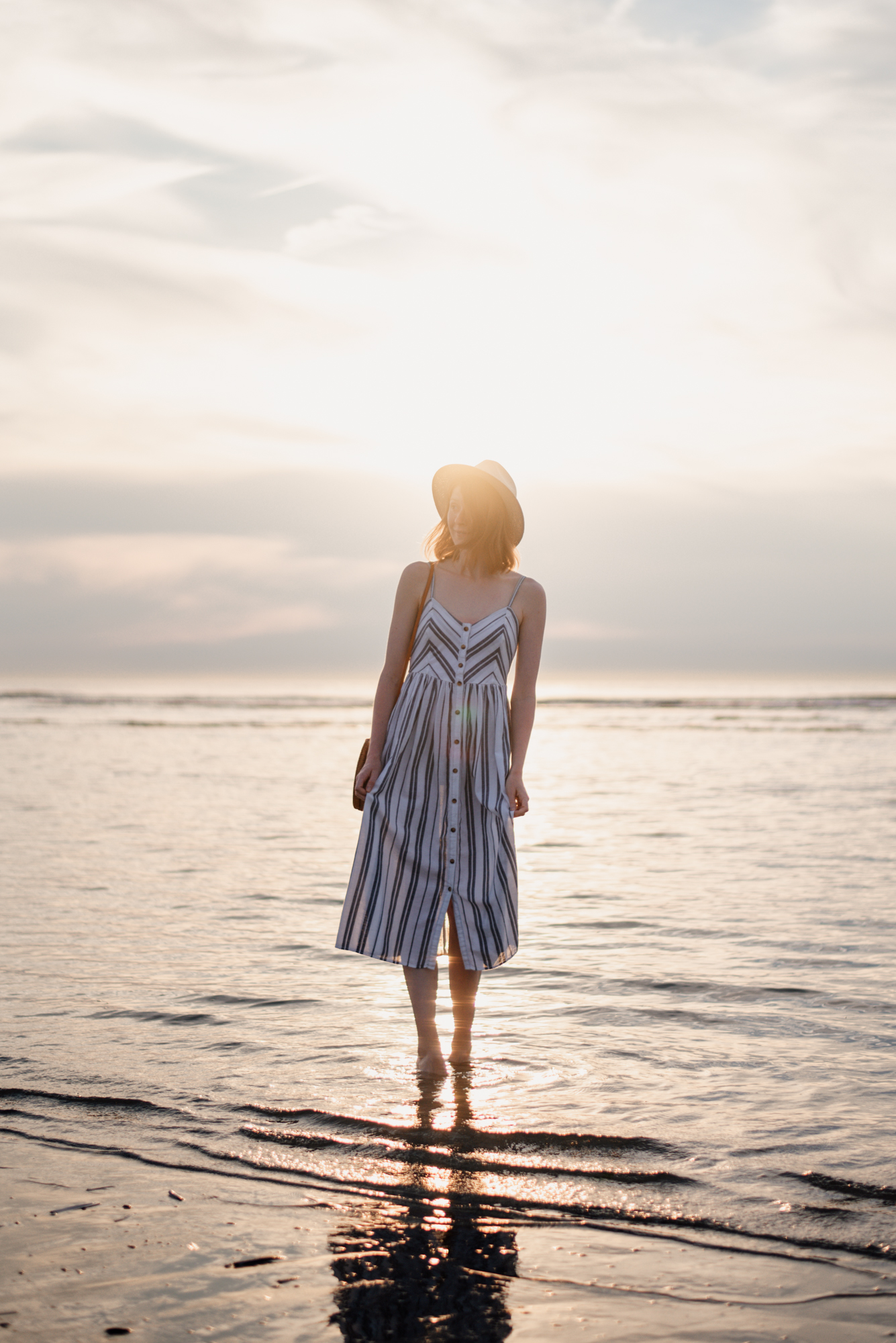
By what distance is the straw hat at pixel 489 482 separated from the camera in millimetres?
4281

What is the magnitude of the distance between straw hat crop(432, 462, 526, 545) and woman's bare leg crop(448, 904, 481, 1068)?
158cm

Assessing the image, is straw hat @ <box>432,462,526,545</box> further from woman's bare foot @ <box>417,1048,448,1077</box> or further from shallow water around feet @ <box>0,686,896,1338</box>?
shallow water around feet @ <box>0,686,896,1338</box>

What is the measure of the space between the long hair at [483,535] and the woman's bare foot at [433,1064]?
177cm

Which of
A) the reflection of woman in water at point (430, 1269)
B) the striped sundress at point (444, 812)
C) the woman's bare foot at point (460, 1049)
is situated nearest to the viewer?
the reflection of woman in water at point (430, 1269)

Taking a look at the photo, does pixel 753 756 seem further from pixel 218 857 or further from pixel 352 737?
pixel 218 857

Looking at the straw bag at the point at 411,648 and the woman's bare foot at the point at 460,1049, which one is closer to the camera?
the straw bag at the point at 411,648

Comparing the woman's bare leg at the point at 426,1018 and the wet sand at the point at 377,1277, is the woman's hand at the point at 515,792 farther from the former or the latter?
the wet sand at the point at 377,1277

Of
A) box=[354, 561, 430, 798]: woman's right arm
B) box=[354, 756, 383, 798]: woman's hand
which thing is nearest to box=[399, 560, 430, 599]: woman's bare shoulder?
box=[354, 561, 430, 798]: woman's right arm

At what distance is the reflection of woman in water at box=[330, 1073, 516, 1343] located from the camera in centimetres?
254

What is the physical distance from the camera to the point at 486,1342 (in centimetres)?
247

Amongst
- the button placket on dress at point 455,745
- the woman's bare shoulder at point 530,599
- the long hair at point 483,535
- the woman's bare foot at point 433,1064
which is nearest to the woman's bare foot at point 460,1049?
the woman's bare foot at point 433,1064

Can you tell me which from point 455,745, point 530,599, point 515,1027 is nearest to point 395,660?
point 455,745

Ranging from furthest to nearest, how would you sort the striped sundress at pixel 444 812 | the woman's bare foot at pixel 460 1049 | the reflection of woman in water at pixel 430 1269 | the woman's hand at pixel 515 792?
the woman's bare foot at pixel 460 1049 → the woman's hand at pixel 515 792 → the striped sundress at pixel 444 812 → the reflection of woman in water at pixel 430 1269

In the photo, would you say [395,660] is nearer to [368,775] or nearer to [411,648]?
[411,648]
